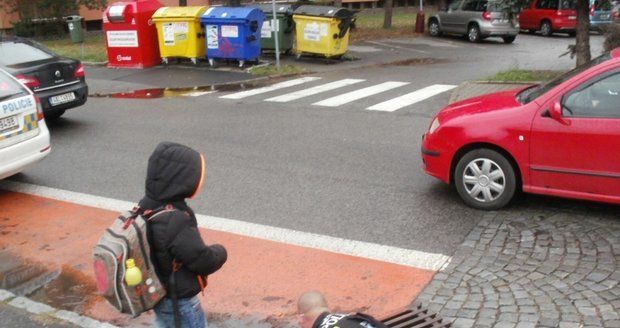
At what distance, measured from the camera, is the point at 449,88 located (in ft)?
43.6

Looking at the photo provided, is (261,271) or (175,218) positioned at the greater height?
(175,218)

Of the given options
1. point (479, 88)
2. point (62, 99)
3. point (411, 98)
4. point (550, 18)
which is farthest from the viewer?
point (550, 18)

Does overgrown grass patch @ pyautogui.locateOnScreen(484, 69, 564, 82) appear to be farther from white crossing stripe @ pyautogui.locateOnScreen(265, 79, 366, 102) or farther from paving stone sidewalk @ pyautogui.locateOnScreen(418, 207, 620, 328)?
paving stone sidewalk @ pyautogui.locateOnScreen(418, 207, 620, 328)

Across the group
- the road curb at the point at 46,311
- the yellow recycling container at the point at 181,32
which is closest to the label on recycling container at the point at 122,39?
the yellow recycling container at the point at 181,32

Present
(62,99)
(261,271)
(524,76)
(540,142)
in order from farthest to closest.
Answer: (524,76) < (62,99) < (540,142) < (261,271)

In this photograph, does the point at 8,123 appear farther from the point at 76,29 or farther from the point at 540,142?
the point at 76,29

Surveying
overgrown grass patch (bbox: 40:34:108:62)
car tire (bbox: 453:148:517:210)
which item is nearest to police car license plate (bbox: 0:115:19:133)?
car tire (bbox: 453:148:517:210)

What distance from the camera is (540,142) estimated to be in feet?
18.8

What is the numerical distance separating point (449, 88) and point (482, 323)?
31.7ft

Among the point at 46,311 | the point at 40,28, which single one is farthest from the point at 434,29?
the point at 46,311

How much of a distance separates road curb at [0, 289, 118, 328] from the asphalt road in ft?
6.91

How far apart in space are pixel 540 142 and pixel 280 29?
12795 millimetres

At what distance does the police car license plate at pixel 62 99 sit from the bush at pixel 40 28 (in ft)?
63.5

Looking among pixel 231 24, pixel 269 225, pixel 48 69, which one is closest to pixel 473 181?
pixel 269 225
